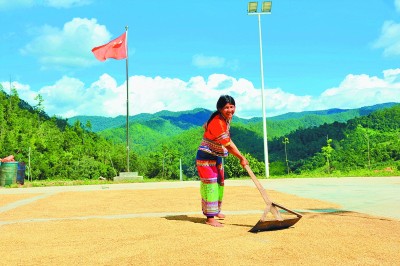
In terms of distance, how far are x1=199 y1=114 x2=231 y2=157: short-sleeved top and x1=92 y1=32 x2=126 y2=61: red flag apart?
1552 centimetres

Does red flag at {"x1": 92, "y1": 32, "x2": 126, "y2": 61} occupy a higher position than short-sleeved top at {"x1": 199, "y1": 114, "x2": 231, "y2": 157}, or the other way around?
red flag at {"x1": 92, "y1": 32, "x2": 126, "y2": 61}

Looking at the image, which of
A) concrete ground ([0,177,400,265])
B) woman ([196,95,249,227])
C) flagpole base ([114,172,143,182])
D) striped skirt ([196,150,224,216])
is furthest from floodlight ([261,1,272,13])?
striped skirt ([196,150,224,216])

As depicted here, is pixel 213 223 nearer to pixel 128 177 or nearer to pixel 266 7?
pixel 128 177

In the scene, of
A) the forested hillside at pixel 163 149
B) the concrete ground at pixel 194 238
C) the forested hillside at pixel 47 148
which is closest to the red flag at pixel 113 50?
the concrete ground at pixel 194 238

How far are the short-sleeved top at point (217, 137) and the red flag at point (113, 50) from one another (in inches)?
611

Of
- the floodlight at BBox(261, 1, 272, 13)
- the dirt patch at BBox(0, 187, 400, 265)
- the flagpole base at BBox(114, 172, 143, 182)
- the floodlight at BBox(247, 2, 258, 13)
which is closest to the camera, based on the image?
the dirt patch at BBox(0, 187, 400, 265)

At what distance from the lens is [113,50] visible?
20.5 meters

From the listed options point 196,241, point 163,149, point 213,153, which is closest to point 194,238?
point 196,241

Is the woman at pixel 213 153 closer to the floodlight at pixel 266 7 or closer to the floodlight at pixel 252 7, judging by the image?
the floodlight at pixel 252 7

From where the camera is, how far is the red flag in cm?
1994

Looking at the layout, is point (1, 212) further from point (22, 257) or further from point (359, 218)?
point (359, 218)

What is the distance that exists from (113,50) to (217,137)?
16.3 m

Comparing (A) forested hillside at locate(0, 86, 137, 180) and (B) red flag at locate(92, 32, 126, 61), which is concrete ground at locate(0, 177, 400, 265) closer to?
(B) red flag at locate(92, 32, 126, 61)

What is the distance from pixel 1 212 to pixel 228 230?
5.31 m
